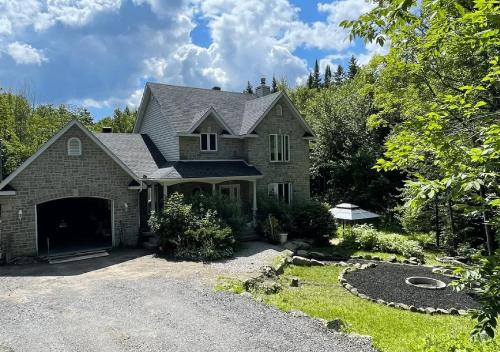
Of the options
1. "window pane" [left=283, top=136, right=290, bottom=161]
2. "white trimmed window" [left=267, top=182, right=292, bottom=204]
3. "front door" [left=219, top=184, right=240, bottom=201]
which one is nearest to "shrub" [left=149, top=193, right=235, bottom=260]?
"front door" [left=219, top=184, right=240, bottom=201]

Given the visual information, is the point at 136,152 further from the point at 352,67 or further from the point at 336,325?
the point at 352,67

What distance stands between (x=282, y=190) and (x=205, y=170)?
658 centimetres

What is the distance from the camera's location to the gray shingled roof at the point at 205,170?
2020 centimetres

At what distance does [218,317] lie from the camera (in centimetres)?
954

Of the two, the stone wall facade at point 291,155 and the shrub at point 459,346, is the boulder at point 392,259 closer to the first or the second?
the stone wall facade at point 291,155

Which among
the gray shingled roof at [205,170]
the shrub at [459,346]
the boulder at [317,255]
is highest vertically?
the gray shingled roof at [205,170]

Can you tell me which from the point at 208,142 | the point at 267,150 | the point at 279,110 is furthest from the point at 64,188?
the point at 279,110

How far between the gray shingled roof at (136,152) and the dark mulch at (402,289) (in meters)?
12.8

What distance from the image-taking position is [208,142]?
22938 mm

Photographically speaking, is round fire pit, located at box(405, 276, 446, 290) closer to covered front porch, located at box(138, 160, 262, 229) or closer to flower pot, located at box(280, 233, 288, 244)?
flower pot, located at box(280, 233, 288, 244)

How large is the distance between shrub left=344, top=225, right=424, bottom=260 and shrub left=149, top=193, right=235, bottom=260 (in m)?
7.37

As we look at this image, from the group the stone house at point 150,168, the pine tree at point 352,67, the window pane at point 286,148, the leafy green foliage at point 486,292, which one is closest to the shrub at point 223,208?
the stone house at point 150,168

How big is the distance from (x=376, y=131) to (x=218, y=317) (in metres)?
25.7

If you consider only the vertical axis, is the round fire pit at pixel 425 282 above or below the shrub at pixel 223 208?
below
